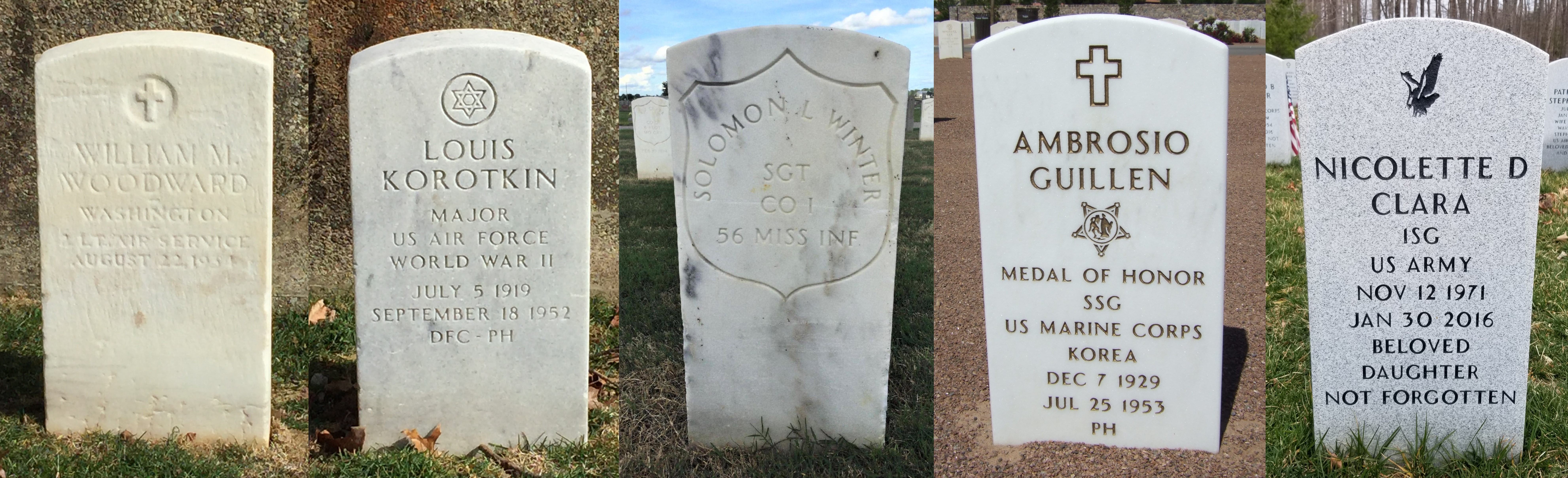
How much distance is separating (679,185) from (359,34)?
9.06 feet

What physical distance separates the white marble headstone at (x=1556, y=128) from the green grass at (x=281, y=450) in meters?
9.43

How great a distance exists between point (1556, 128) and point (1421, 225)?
325 inches

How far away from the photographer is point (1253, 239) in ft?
21.1

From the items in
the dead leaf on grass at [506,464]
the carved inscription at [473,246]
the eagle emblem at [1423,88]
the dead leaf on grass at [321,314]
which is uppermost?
the eagle emblem at [1423,88]

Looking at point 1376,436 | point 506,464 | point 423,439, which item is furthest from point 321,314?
point 1376,436

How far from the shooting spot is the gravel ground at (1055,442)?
354 centimetres

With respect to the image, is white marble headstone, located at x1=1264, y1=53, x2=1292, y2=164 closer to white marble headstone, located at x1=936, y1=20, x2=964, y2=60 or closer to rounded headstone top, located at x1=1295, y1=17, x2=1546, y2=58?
rounded headstone top, located at x1=1295, y1=17, x2=1546, y2=58

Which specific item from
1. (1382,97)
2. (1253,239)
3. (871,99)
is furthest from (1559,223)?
(871,99)

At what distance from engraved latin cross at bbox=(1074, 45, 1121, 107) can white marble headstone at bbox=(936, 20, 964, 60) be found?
14.9 metres

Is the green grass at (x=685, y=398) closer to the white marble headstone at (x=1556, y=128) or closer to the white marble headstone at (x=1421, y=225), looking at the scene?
the white marble headstone at (x=1421, y=225)

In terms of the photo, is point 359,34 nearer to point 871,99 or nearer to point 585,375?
point 585,375

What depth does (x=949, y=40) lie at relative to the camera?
18000 millimetres

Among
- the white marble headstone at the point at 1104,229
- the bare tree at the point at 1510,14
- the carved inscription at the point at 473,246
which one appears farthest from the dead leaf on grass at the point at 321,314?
the bare tree at the point at 1510,14

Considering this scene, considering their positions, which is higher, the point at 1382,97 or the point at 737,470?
the point at 1382,97
